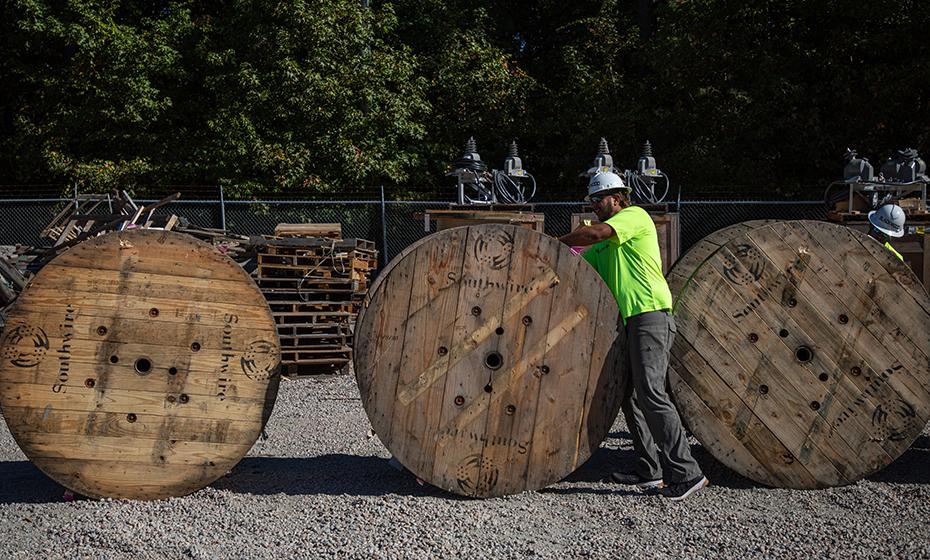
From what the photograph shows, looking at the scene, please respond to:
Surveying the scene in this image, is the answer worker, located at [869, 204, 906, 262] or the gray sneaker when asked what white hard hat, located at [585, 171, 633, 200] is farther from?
worker, located at [869, 204, 906, 262]

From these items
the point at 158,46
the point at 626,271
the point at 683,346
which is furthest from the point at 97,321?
the point at 158,46

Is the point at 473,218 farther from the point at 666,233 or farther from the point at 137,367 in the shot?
the point at 137,367

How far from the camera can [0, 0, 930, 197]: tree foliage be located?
830 inches

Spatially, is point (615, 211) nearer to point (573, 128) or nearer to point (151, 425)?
point (151, 425)

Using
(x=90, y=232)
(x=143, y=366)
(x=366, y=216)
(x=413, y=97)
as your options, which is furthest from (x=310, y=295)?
(x=413, y=97)

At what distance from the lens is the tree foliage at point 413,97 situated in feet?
69.2

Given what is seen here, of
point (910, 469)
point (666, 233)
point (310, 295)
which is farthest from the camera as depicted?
point (666, 233)

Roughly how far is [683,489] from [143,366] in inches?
128

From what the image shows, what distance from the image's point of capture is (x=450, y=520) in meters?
5.03

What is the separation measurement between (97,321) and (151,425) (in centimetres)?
67

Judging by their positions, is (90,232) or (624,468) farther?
(90,232)

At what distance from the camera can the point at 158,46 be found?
22.5 m

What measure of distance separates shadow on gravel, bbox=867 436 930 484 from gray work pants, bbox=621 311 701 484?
4.57 feet

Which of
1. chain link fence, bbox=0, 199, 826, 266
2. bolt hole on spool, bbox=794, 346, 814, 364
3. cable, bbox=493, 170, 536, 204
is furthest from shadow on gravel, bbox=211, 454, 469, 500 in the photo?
chain link fence, bbox=0, 199, 826, 266
